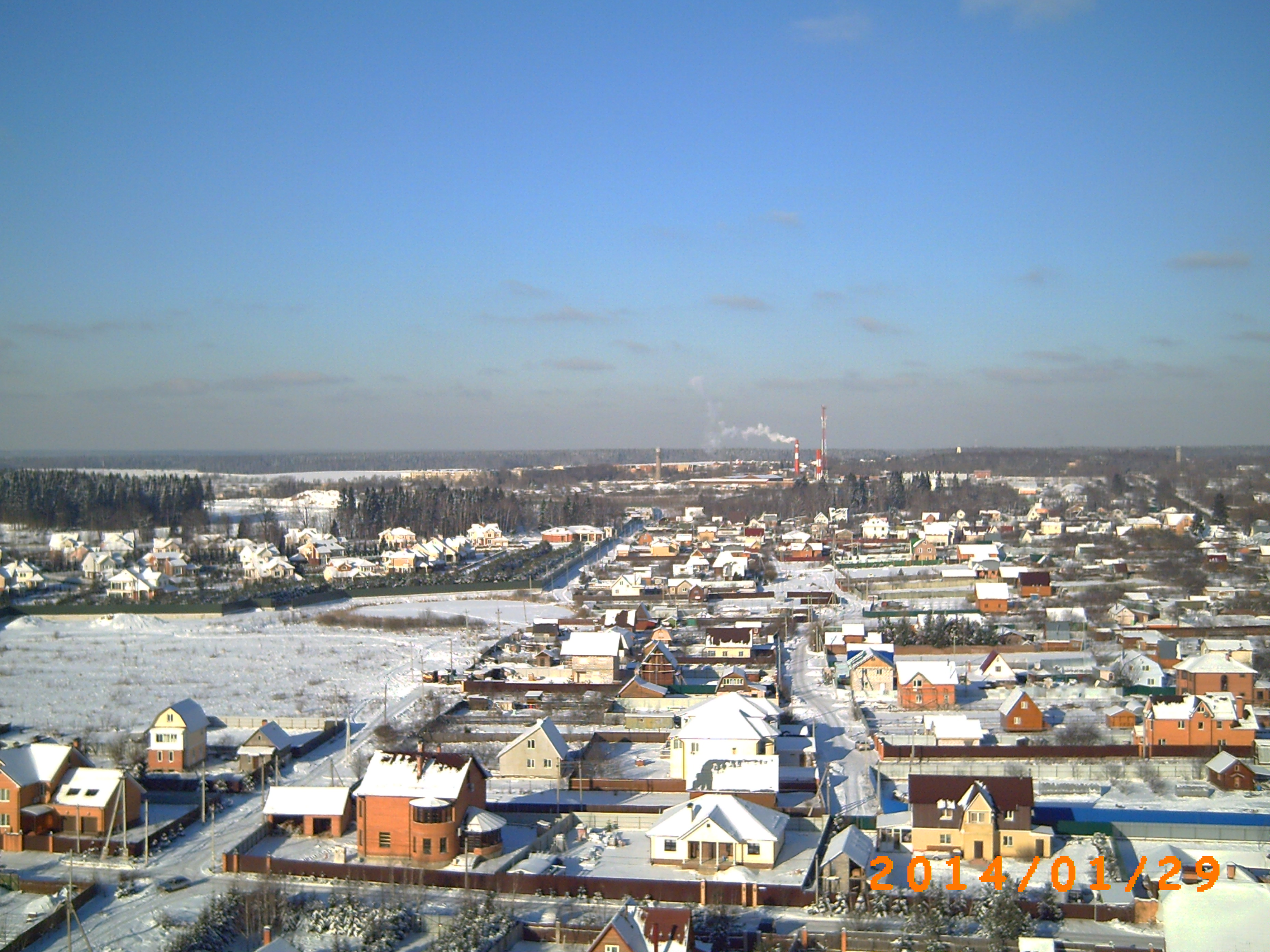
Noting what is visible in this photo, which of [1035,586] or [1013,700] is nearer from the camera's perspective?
[1013,700]

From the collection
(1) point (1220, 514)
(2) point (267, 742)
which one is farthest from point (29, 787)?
(1) point (1220, 514)

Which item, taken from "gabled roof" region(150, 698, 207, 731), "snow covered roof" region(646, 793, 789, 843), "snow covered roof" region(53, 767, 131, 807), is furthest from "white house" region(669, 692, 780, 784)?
→ "snow covered roof" region(53, 767, 131, 807)

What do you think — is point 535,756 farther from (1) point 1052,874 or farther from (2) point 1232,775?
(2) point 1232,775

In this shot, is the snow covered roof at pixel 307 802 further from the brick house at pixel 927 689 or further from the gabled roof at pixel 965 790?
the brick house at pixel 927 689

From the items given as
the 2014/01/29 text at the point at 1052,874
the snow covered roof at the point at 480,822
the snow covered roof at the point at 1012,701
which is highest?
the snow covered roof at the point at 1012,701

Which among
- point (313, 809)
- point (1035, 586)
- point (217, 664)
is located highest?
point (1035, 586)

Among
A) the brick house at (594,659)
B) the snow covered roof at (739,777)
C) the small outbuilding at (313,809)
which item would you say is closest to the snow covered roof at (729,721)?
the snow covered roof at (739,777)

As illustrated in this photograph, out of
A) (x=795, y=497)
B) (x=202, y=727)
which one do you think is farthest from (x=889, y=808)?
(x=795, y=497)
